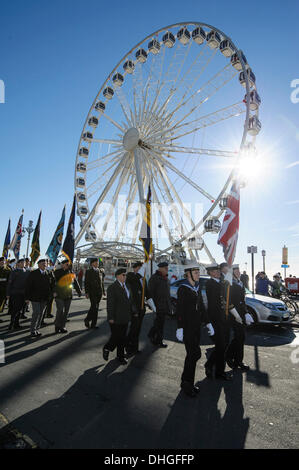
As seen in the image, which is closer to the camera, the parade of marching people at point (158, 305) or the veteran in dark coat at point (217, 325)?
the parade of marching people at point (158, 305)

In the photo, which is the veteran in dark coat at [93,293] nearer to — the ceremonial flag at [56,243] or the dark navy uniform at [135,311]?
the dark navy uniform at [135,311]

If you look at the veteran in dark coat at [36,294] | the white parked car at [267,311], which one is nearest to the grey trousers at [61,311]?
the veteran in dark coat at [36,294]

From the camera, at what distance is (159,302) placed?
6.90 meters

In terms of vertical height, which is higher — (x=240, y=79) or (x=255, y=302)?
(x=240, y=79)

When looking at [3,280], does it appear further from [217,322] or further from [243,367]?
[243,367]

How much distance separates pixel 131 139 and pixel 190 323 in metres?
20.6

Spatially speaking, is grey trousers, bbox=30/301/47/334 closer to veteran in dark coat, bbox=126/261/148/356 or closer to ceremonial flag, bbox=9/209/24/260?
veteran in dark coat, bbox=126/261/148/356

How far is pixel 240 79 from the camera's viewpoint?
18812 mm

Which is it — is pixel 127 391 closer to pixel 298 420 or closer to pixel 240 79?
pixel 298 420

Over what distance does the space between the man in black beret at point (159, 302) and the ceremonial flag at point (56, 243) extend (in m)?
6.55

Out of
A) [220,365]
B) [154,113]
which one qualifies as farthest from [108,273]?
[220,365]

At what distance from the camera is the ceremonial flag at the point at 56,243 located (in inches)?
488

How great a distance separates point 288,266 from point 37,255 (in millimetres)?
19513

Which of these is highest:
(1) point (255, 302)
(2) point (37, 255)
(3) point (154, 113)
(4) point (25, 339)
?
(3) point (154, 113)
